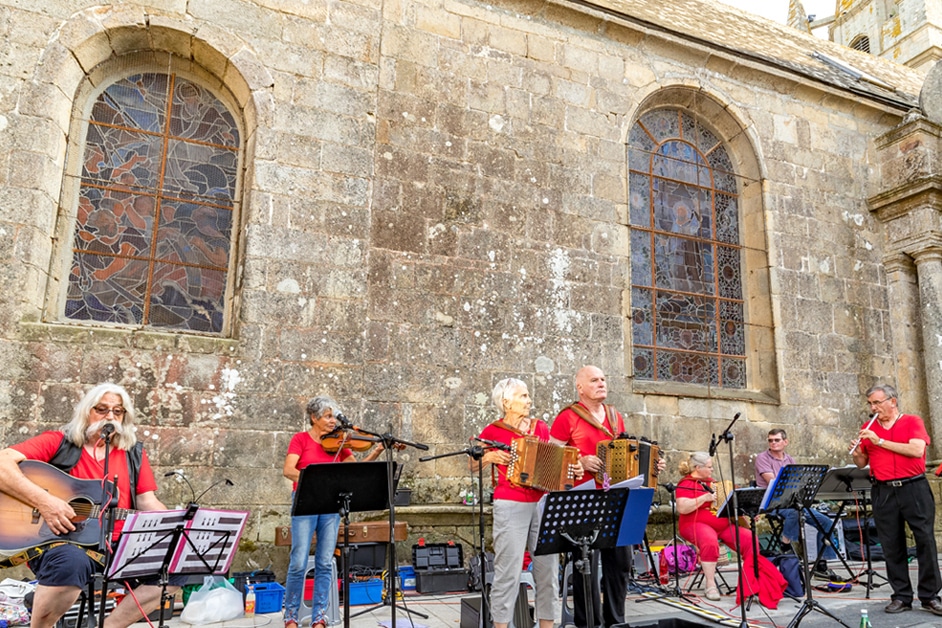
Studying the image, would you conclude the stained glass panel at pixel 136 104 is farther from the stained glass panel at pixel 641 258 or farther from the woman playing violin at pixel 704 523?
the woman playing violin at pixel 704 523

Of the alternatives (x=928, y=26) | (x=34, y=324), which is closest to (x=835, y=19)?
(x=928, y=26)

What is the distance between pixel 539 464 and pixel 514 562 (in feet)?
2.06

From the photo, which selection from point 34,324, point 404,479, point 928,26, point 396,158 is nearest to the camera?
point 34,324

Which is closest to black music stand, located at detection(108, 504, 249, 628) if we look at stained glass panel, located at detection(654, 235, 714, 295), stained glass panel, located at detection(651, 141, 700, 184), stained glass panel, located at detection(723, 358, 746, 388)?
stained glass panel, located at detection(654, 235, 714, 295)

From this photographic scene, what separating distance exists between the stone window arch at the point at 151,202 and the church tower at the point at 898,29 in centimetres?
1978

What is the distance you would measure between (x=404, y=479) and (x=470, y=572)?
1.09 meters

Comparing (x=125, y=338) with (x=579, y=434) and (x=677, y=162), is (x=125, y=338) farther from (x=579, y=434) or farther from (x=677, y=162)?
(x=677, y=162)

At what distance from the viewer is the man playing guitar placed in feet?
12.0

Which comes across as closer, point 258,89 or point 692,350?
point 258,89

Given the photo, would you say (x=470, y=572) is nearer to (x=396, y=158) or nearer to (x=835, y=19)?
(x=396, y=158)

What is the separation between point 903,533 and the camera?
5.85 m

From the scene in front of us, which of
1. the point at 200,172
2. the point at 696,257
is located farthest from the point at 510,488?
the point at 696,257

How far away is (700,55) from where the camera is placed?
952cm

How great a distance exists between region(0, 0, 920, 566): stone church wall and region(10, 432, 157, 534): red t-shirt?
2075mm
